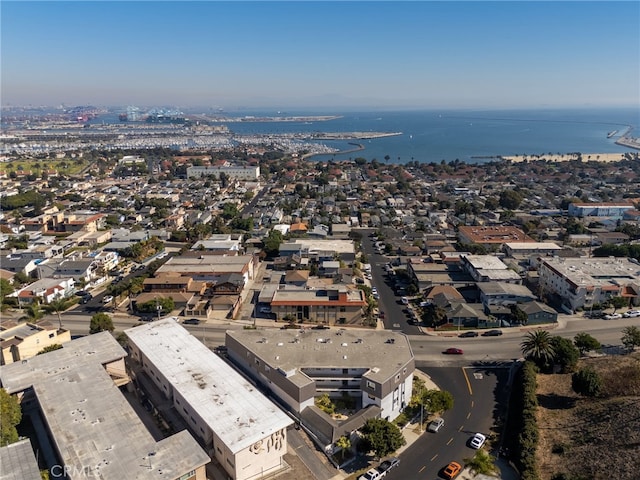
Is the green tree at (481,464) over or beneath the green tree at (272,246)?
beneath

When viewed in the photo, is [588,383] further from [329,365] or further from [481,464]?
[329,365]

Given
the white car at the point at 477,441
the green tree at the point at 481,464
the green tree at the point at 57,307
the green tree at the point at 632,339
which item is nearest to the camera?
the green tree at the point at 481,464

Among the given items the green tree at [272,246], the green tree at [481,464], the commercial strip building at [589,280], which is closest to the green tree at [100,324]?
the green tree at [272,246]

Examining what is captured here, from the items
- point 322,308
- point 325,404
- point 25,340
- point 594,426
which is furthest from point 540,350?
point 25,340

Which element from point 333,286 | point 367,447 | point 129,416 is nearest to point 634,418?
point 367,447

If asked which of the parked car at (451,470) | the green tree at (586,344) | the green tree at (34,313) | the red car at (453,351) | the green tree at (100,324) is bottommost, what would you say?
the green tree at (34,313)

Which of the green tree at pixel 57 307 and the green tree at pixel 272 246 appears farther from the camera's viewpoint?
the green tree at pixel 272 246

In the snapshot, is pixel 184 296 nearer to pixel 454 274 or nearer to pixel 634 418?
pixel 454 274

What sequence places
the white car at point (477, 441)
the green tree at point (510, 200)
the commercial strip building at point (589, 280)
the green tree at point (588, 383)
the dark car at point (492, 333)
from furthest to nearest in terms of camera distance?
the green tree at point (510, 200) < the commercial strip building at point (589, 280) < the dark car at point (492, 333) < the green tree at point (588, 383) < the white car at point (477, 441)

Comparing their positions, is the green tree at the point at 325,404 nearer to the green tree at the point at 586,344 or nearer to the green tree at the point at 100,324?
the green tree at the point at 100,324
